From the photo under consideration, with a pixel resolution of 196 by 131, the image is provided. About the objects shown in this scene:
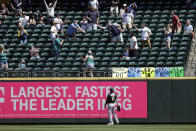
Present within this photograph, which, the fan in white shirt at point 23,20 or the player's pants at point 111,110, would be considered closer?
the player's pants at point 111,110

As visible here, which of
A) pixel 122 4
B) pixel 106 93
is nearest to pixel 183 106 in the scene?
pixel 106 93

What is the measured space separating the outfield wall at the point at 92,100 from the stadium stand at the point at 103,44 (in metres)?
2.10

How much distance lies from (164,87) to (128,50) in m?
4.19

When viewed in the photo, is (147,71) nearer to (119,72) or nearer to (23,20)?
(119,72)

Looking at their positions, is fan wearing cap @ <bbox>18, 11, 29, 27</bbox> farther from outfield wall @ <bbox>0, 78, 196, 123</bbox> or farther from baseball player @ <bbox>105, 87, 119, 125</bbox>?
baseball player @ <bbox>105, 87, 119, 125</bbox>

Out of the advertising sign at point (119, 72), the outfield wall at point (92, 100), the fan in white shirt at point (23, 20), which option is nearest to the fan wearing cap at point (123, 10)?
the fan in white shirt at point (23, 20)

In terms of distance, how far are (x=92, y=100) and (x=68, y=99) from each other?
100 centimetres

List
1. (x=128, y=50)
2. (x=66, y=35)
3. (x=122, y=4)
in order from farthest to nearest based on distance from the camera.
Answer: (x=122, y=4) → (x=66, y=35) → (x=128, y=50)

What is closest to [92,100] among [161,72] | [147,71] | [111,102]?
[111,102]

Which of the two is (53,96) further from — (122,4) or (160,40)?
(122,4)

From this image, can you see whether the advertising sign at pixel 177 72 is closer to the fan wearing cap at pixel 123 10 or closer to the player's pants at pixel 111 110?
the player's pants at pixel 111 110

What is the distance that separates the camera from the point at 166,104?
2561cm

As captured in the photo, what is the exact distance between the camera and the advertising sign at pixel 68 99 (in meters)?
25.8

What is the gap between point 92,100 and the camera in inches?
1025
